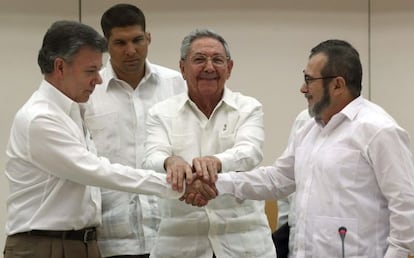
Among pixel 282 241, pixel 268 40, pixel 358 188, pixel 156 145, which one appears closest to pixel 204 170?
pixel 156 145

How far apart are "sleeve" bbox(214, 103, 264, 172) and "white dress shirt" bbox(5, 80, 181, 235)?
0.46m

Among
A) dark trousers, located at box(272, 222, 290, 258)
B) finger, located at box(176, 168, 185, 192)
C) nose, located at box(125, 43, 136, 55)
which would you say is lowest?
dark trousers, located at box(272, 222, 290, 258)

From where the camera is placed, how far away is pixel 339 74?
2.84 metres

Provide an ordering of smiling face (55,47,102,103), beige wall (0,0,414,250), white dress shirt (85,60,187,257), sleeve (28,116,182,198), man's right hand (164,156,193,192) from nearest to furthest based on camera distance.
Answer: sleeve (28,116,182,198) → smiling face (55,47,102,103) → man's right hand (164,156,193,192) → white dress shirt (85,60,187,257) → beige wall (0,0,414,250)

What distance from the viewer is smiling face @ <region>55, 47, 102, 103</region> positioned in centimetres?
301

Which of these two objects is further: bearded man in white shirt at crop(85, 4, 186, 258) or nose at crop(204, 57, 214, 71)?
bearded man in white shirt at crop(85, 4, 186, 258)

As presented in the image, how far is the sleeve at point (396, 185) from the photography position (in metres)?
2.60

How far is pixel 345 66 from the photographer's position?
2834mm

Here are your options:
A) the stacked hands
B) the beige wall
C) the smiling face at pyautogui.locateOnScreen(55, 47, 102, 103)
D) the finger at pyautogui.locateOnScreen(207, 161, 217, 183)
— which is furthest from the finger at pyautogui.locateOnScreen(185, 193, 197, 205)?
the beige wall

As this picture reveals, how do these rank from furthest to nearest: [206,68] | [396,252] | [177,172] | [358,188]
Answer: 1. [206,68]
2. [177,172]
3. [358,188]
4. [396,252]

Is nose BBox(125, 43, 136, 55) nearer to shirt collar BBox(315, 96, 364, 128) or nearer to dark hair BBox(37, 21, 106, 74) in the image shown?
dark hair BBox(37, 21, 106, 74)

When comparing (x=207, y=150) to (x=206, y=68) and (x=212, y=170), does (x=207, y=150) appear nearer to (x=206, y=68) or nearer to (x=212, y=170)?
(x=212, y=170)

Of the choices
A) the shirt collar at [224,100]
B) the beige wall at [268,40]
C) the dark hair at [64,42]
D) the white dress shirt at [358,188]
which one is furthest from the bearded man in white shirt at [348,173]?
the beige wall at [268,40]

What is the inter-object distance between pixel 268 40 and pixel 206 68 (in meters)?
2.50
